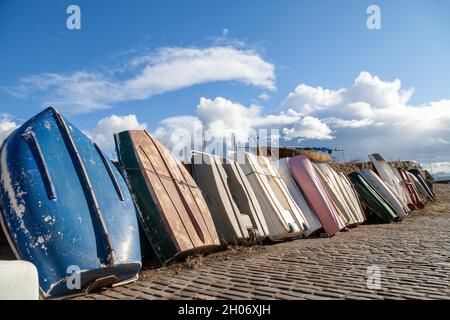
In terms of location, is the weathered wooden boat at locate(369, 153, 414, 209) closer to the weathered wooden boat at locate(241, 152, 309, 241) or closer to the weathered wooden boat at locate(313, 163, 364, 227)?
the weathered wooden boat at locate(313, 163, 364, 227)

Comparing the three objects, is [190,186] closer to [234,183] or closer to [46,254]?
[234,183]

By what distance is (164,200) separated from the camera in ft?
14.5

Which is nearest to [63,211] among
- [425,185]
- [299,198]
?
[299,198]

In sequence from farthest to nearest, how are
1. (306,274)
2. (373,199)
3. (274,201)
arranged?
(373,199)
(274,201)
(306,274)

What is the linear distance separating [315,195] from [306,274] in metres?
3.81

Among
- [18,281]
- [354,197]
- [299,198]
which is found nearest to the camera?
[18,281]

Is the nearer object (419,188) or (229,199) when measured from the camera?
(229,199)

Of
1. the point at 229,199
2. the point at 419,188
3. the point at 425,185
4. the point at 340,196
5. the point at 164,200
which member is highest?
the point at 164,200

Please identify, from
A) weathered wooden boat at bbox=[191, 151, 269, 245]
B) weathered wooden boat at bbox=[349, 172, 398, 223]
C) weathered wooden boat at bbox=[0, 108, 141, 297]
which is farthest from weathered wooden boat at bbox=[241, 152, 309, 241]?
weathered wooden boat at bbox=[349, 172, 398, 223]

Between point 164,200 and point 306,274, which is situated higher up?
point 164,200

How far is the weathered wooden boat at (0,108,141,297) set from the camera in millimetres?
2926

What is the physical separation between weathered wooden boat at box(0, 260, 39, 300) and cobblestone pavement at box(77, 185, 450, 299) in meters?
0.68

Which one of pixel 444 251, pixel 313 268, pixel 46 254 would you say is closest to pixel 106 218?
pixel 46 254

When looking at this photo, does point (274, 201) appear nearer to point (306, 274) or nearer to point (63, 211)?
point (306, 274)
